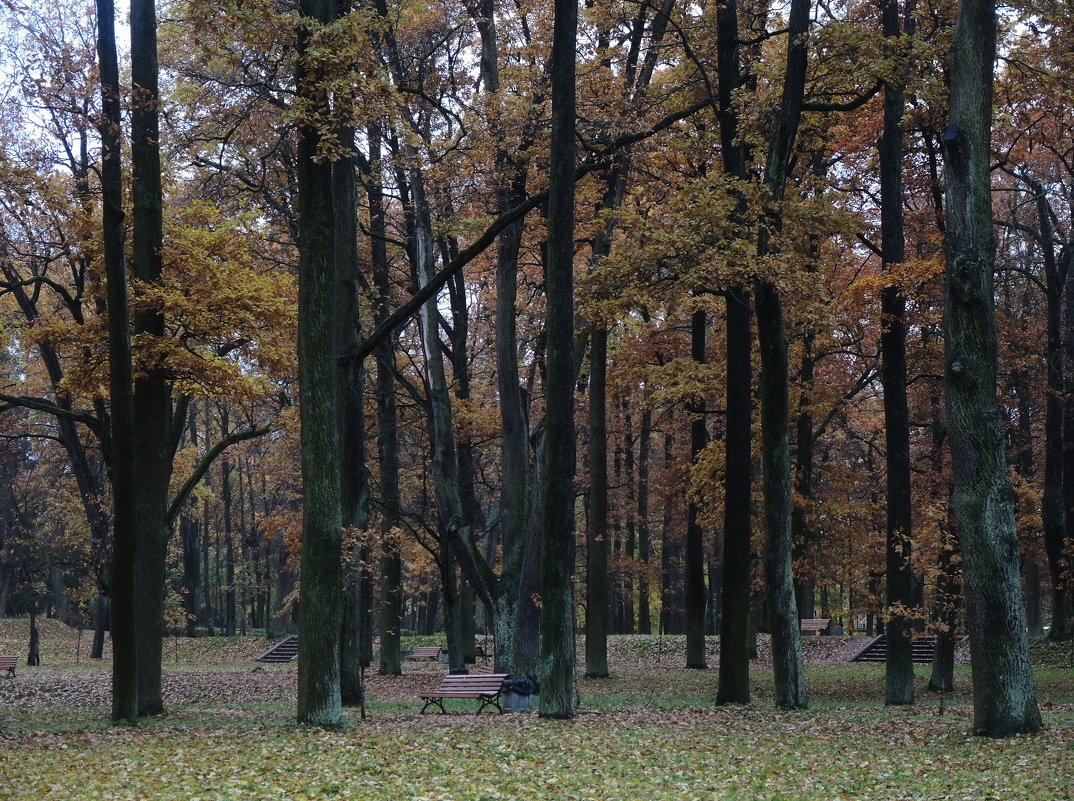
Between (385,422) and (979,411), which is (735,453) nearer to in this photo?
(979,411)

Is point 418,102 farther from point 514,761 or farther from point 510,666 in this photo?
point 514,761

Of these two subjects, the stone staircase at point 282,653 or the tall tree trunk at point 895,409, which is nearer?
the tall tree trunk at point 895,409

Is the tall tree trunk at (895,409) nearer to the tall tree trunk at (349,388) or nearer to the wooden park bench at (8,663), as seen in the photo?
the tall tree trunk at (349,388)

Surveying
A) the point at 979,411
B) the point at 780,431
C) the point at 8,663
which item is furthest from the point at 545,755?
the point at 8,663

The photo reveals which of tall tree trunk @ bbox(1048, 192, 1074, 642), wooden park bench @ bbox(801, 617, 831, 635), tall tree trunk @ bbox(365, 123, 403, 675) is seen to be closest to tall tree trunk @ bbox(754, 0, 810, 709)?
tall tree trunk @ bbox(365, 123, 403, 675)

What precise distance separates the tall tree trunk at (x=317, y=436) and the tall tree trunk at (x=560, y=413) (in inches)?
100

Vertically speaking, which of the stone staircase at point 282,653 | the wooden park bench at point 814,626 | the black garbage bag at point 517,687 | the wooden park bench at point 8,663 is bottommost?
the stone staircase at point 282,653

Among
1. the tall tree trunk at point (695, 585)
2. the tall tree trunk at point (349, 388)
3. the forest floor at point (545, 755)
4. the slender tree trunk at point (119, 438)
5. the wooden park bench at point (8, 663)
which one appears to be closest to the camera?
the forest floor at point (545, 755)

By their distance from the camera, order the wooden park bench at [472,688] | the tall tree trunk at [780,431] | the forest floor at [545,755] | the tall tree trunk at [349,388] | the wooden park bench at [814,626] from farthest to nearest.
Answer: the wooden park bench at [814,626] < the tall tree trunk at [349,388] < the wooden park bench at [472,688] < the tall tree trunk at [780,431] < the forest floor at [545,755]

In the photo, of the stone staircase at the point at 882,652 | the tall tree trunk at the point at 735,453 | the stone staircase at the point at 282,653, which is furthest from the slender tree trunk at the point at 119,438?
the stone staircase at the point at 282,653

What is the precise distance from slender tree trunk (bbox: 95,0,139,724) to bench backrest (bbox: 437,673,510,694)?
181 inches

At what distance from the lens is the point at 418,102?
1986 centimetres

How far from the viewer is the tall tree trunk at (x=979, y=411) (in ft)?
33.6

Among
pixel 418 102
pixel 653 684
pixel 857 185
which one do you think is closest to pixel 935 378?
pixel 857 185
